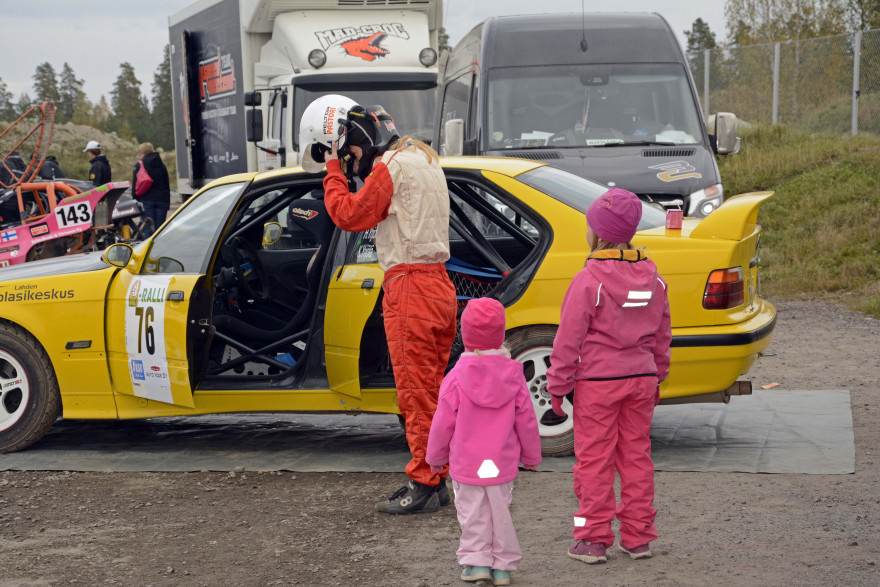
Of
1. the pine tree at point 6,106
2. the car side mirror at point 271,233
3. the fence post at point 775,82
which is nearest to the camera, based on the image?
the car side mirror at point 271,233

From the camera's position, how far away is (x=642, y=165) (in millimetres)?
9461

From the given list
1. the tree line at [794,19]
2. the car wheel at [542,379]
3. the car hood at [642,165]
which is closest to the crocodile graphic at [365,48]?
the car hood at [642,165]

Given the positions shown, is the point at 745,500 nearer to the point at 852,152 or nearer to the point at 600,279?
the point at 600,279

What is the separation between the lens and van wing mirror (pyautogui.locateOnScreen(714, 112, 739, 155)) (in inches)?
392

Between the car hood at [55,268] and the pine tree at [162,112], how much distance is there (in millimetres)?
68977

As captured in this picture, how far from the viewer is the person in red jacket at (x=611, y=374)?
13.4ft

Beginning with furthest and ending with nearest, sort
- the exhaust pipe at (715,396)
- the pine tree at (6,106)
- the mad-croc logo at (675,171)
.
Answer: the pine tree at (6,106) < the mad-croc logo at (675,171) < the exhaust pipe at (715,396)

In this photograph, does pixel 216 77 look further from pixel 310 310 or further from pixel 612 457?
pixel 612 457

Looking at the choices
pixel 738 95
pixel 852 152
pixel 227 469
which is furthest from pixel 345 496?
pixel 738 95

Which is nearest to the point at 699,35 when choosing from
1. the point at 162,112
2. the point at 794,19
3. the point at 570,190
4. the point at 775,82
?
the point at 162,112

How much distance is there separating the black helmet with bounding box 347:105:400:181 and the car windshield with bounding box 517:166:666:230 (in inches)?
40.1

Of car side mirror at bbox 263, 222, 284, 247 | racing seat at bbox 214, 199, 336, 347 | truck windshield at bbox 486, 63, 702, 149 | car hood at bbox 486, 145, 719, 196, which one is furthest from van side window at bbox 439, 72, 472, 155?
racing seat at bbox 214, 199, 336, 347

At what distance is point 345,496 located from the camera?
16.9 ft

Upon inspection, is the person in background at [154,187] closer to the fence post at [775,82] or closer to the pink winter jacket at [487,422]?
the fence post at [775,82]
